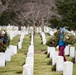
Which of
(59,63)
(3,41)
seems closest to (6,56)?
(3,41)

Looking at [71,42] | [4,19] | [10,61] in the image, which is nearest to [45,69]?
[71,42]

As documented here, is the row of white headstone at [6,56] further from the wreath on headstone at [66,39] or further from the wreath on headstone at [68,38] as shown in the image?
the wreath on headstone at [68,38]

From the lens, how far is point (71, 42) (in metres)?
14.2

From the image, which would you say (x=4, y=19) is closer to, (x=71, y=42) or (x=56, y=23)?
(x=56, y=23)

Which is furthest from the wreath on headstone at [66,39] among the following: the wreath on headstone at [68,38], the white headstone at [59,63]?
the white headstone at [59,63]

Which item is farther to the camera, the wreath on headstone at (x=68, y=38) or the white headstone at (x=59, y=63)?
the wreath on headstone at (x=68, y=38)

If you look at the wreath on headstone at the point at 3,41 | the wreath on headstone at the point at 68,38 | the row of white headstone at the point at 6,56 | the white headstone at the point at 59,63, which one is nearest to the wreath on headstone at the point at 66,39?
the wreath on headstone at the point at 68,38

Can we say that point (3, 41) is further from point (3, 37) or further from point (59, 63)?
point (59, 63)

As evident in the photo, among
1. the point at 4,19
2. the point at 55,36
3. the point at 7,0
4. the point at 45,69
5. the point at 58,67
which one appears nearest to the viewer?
the point at 58,67

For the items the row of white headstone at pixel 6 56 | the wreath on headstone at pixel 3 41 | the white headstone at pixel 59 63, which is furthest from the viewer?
the wreath on headstone at pixel 3 41

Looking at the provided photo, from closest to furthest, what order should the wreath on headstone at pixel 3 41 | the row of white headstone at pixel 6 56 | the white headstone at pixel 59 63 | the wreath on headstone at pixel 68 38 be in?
the white headstone at pixel 59 63 < the row of white headstone at pixel 6 56 < the wreath on headstone at pixel 68 38 < the wreath on headstone at pixel 3 41

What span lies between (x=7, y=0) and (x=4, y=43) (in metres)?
36.7

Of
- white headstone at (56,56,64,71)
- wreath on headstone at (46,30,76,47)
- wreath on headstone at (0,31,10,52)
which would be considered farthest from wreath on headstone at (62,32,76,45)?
wreath on headstone at (0,31,10,52)

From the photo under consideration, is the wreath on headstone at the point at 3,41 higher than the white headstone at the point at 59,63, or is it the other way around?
the wreath on headstone at the point at 3,41
